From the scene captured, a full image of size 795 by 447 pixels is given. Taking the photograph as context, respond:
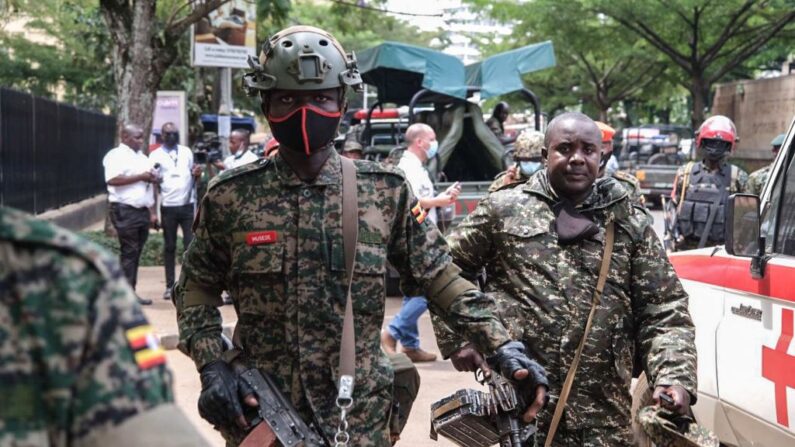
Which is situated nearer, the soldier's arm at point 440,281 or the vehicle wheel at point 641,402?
the soldier's arm at point 440,281

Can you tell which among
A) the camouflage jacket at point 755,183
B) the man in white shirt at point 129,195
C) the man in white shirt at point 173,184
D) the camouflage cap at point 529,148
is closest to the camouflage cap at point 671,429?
the camouflage cap at point 529,148

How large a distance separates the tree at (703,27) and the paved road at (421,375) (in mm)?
14156

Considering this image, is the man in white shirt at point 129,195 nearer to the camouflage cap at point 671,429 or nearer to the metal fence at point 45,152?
the metal fence at point 45,152

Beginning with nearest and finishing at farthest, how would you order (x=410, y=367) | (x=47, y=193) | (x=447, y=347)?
(x=410, y=367), (x=447, y=347), (x=47, y=193)

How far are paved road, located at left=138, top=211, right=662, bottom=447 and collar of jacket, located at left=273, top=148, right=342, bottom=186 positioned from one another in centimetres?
225

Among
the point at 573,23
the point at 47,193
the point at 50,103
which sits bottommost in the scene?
the point at 47,193

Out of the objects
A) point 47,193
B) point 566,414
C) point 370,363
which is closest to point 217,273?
point 370,363

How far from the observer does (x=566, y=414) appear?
3.75 metres

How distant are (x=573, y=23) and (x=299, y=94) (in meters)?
23.5

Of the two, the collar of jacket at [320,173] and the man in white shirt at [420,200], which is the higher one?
the collar of jacket at [320,173]

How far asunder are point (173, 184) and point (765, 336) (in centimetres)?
765

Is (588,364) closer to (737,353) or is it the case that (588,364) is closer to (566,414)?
(566,414)

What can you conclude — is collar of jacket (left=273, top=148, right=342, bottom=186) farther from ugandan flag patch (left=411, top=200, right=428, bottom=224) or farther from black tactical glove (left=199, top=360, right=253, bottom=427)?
black tactical glove (left=199, top=360, right=253, bottom=427)

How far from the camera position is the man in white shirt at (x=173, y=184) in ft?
35.0
